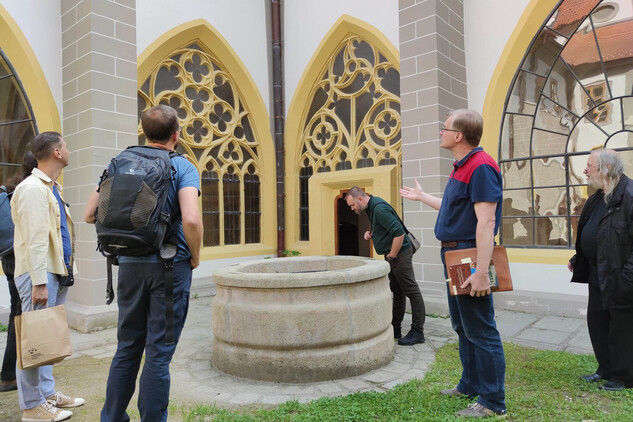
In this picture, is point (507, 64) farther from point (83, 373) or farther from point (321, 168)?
point (83, 373)

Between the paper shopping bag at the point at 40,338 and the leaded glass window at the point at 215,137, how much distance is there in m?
5.72

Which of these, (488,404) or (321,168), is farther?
(321,168)

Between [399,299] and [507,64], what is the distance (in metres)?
3.98

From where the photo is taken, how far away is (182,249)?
7.61 feet

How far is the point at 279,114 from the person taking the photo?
374 inches

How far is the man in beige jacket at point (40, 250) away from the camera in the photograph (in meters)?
2.86

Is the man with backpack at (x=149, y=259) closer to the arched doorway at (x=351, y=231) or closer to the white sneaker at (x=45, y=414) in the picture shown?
the white sneaker at (x=45, y=414)

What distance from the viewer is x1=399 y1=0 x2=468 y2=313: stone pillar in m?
6.19

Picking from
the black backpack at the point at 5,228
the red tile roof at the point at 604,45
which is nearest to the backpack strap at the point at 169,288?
the black backpack at the point at 5,228

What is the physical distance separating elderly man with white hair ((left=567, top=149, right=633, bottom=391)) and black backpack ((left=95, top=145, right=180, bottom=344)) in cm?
305

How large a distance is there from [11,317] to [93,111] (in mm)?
3200

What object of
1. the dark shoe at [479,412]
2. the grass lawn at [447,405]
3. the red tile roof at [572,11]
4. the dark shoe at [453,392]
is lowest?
the grass lawn at [447,405]

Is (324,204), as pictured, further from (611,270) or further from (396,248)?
(611,270)

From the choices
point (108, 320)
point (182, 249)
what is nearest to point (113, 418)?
point (182, 249)
